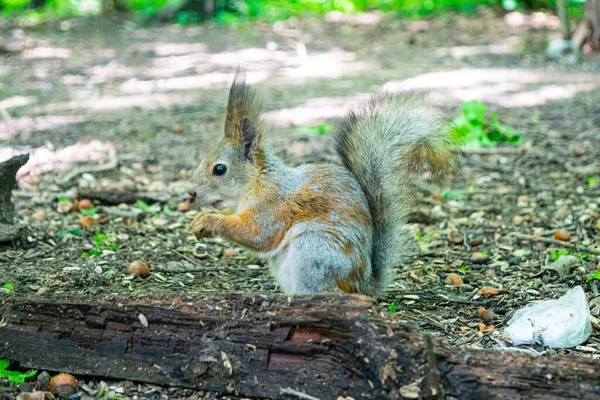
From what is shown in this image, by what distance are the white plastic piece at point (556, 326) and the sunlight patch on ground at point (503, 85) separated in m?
4.16

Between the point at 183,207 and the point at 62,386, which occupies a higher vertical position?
the point at 62,386

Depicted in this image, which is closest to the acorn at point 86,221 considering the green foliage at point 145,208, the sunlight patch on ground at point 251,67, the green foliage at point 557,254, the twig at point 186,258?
the green foliage at point 145,208

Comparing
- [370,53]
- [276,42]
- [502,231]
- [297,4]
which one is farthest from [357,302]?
[297,4]

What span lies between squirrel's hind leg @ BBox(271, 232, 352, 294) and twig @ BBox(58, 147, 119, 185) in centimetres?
234

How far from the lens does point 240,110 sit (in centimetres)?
282

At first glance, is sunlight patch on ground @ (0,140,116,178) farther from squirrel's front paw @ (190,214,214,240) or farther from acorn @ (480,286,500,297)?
acorn @ (480,286,500,297)

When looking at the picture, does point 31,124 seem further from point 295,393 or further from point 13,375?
point 295,393

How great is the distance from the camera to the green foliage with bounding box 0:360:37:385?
2.10 meters

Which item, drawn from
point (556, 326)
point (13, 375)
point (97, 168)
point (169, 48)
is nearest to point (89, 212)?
point (97, 168)

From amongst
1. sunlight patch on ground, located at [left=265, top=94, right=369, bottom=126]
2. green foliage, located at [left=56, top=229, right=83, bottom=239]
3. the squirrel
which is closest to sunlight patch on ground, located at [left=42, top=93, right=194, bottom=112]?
sunlight patch on ground, located at [left=265, top=94, right=369, bottom=126]

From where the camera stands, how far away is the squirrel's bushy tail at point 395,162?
2.62 meters

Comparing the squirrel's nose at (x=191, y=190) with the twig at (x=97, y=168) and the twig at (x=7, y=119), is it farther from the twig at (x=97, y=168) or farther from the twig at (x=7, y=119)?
the twig at (x=7, y=119)

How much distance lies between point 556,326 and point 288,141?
331cm

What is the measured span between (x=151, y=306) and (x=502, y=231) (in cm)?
215
